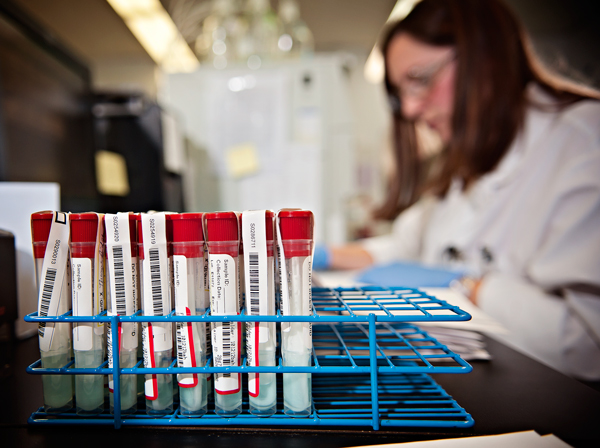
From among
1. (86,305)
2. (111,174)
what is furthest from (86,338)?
(111,174)

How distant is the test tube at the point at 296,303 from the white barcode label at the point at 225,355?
4 centimetres

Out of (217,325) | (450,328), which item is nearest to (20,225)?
(217,325)

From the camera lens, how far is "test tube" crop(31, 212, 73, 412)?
258 mm

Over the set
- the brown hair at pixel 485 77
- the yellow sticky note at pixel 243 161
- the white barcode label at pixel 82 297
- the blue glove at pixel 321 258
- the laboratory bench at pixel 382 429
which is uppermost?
the brown hair at pixel 485 77

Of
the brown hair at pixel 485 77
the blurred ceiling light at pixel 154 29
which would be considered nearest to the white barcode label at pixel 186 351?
the brown hair at pixel 485 77

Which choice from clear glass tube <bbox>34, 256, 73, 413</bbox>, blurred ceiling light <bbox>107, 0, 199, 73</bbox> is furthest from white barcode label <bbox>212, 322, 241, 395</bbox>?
blurred ceiling light <bbox>107, 0, 199, 73</bbox>

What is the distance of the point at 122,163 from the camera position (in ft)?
3.14

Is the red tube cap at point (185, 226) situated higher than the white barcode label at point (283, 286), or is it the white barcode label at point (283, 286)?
the red tube cap at point (185, 226)

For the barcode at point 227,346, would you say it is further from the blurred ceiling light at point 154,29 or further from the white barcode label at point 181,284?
the blurred ceiling light at point 154,29

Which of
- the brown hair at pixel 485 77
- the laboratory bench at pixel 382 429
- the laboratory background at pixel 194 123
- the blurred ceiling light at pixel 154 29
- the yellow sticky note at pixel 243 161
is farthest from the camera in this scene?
the blurred ceiling light at pixel 154 29

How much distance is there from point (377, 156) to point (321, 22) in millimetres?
1108

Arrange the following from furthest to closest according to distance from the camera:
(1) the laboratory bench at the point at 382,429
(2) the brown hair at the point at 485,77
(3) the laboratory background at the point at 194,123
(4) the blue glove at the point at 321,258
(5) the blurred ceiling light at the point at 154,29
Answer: (5) the blurred ceiling light at the point at 154,29 < (4) the blue glove at the point at 321,258 < (2) the brown hair at the point at 485,77 < (3) the laboratory background at the point at 194,123 < (1) the laboratory bench at the point at 382,429

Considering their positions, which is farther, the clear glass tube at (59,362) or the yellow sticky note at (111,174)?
the yellow sticky note at (111,174)

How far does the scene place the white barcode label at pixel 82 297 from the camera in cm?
26
